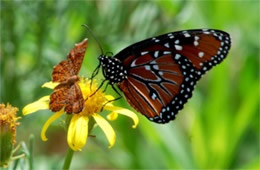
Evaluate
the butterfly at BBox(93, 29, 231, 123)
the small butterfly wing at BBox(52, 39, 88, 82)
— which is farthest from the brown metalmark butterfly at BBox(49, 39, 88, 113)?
the butterfly at BBox(93, 29, 231, 123)

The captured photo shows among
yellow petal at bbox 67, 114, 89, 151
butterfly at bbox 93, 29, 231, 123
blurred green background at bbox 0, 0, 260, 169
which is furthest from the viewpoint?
blurred green background at bbox 0, 0, 260, 169

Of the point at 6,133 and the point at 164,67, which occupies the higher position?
the point at 164,67

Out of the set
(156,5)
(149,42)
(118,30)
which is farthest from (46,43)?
(149,42)

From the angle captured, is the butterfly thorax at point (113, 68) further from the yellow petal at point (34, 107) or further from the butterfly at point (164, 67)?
the yellow petal at point (34, 107)

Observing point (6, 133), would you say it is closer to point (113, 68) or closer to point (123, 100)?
point (113, 68)

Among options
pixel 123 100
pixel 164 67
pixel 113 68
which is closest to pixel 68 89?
pixel 113 68

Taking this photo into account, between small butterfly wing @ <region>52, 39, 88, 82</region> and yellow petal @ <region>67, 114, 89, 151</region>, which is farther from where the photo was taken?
small butterfly wing @ <region>52, 39, 88, 82</region>

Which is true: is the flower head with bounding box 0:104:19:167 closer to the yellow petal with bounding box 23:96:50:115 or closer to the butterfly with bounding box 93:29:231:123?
the yellow petal with bounding box 23:96:50:115

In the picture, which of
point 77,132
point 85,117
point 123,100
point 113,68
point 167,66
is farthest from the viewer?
point 123,100

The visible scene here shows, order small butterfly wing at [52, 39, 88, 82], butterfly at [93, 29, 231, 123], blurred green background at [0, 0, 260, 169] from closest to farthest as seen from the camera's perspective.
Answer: small butterfly wing at [52, 39, 88, 82]
butterfly at [93, 29, 231, 123]
blurred green background at [0, 0, 260, 169]
